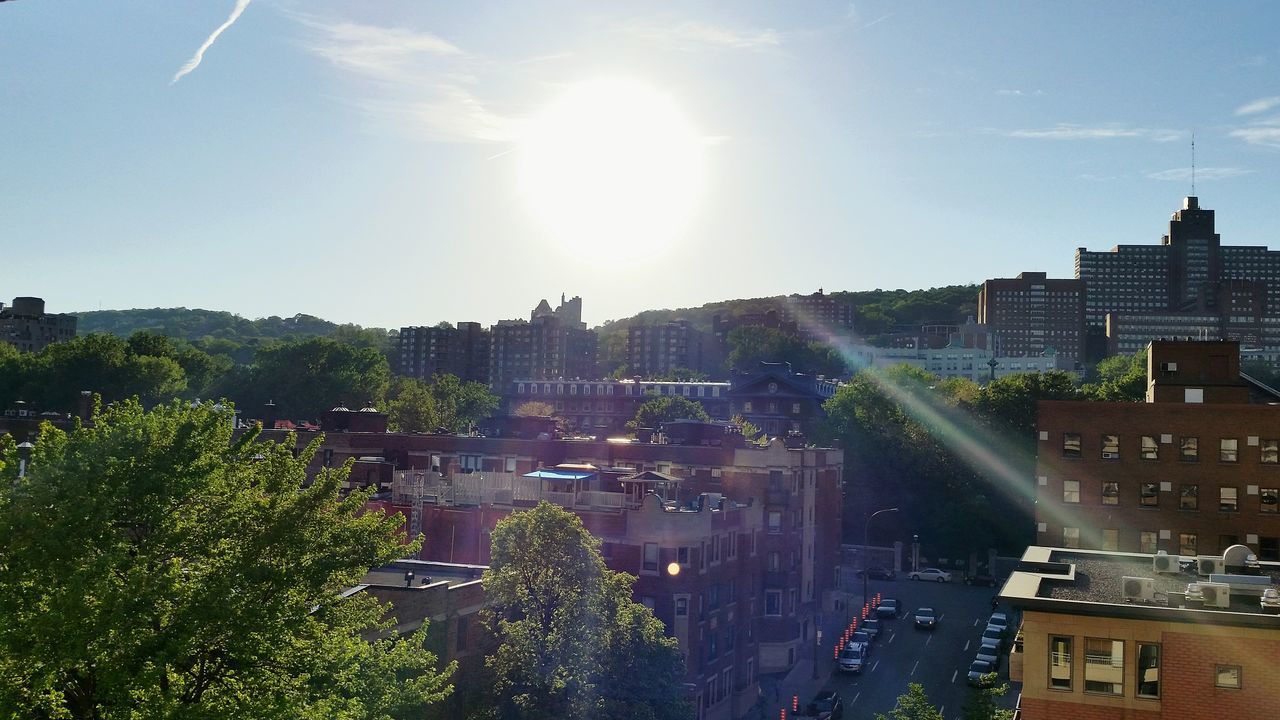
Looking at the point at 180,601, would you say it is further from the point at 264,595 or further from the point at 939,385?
the point at 939,385

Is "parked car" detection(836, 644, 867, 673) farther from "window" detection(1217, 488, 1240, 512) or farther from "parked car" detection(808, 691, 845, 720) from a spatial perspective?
"window" detection(1217, 488, 1240, 512)

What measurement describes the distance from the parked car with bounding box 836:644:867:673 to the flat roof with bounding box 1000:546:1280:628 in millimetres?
37140

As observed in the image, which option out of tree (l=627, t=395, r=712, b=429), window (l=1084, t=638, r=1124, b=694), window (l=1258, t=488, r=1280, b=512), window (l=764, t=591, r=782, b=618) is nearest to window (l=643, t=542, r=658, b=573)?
window (l=764, t=591, r=782, b=618)

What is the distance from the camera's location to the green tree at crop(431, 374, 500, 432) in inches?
5733

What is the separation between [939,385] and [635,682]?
116 metres

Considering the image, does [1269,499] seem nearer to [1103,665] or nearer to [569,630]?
[569,630]

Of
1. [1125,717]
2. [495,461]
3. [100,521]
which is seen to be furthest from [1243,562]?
[495,461]

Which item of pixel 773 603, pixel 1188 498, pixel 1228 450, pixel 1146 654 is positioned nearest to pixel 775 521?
pixel 773 603

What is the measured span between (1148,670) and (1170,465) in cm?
4069

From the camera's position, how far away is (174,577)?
19.4 m

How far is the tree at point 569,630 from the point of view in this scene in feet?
121

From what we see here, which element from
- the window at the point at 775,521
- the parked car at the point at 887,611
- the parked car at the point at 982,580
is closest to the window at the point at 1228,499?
the window at the point at 775,521

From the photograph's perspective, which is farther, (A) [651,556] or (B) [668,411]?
(B) [668,411]

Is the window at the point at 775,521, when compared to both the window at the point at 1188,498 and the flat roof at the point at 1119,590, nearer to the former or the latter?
the window at the point at 1188,498
